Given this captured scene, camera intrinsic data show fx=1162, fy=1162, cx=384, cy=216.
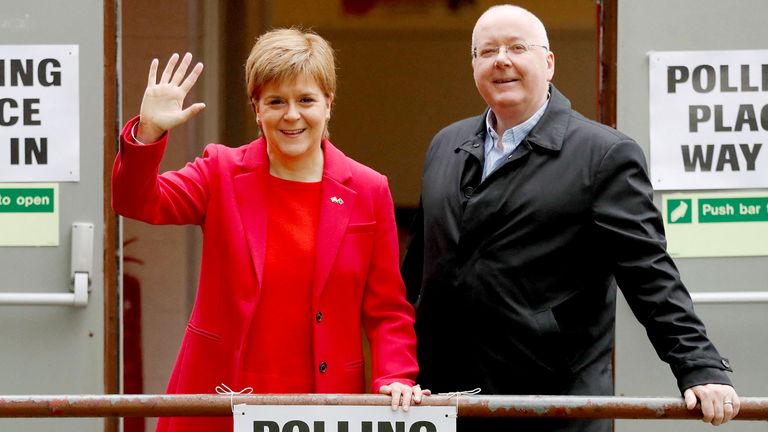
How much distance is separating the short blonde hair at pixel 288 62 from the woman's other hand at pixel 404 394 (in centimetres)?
77

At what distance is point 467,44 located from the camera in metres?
5.46

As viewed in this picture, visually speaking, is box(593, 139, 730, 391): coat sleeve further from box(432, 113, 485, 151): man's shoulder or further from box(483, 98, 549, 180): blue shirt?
box(432, 113, 485, 151): man's shoulder

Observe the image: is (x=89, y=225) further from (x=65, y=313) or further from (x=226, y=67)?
(x=226, y=67)

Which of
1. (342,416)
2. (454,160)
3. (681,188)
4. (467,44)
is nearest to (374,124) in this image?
(467,44)

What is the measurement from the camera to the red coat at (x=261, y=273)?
2.88m

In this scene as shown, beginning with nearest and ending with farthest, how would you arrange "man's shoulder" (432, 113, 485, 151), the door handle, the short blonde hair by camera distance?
1. the short blonde hair
2. "man's shoulder" (432, 113, 485, 151)
3. the door handle

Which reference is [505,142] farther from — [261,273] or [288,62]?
[261,273]

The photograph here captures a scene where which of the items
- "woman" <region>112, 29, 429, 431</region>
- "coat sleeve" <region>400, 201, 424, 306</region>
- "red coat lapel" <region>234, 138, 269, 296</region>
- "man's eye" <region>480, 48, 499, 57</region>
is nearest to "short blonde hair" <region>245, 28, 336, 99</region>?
"woman" <region>112, 29, 429, 431</region>

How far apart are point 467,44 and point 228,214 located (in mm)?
2788

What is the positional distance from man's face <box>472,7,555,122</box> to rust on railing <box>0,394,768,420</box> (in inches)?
31.8

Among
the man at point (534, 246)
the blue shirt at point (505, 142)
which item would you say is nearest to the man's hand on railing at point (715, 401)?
the man at point (534, 246)

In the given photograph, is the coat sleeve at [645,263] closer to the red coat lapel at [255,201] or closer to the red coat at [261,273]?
the red coat at [261,273]

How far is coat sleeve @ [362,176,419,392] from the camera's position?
9.81 feet

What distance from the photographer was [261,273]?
2.86m
